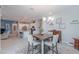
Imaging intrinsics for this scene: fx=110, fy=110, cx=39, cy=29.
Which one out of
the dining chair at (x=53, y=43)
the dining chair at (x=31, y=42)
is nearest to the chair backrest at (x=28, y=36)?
the dining chair at (x=31, y=42)

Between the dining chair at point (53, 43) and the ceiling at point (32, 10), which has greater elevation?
the ceiling at point (32, 10)

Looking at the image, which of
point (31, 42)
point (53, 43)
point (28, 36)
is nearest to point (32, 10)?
point (28, 36)

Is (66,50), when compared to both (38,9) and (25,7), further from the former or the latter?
(25,7)

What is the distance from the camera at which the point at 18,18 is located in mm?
2463

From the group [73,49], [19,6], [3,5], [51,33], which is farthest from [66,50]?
[3,5]

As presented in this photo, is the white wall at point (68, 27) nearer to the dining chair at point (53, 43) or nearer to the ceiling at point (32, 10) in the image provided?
the ceiling at point (32, 10)

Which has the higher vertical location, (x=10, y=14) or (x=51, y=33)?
(x=10, y=14)

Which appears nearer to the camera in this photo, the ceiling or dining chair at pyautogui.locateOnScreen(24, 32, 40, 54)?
the ceiling

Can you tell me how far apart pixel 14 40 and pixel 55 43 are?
0.94m

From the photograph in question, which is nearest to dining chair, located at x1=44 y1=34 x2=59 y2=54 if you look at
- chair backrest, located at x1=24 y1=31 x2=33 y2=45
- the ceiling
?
chair backrest, located at x1=24 y1=31 x2=33 y2=45

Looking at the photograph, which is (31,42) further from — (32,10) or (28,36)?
(32,10)

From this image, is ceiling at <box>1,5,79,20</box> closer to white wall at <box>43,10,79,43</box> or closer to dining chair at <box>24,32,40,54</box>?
white wall at <box>43,10,79,43</box>

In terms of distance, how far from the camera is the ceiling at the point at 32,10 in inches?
92.5

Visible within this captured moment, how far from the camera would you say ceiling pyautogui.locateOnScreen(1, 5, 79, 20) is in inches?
92.5
